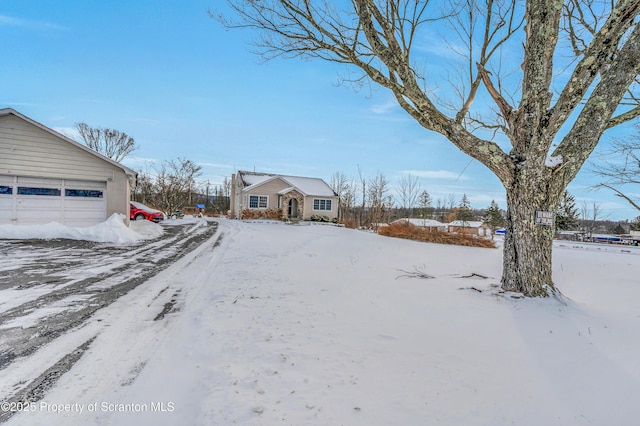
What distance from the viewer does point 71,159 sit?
11.2 meters

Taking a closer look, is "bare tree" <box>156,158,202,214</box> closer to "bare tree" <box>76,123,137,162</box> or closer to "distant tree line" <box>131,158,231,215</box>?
"distant tree line" <box>131,158,231,215</box>

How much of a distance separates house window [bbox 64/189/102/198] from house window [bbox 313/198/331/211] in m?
17.5

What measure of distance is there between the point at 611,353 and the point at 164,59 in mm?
14122

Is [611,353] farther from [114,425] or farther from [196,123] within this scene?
[196,123]

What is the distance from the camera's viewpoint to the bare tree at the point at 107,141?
30.0 m

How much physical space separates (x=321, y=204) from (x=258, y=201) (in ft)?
20.0

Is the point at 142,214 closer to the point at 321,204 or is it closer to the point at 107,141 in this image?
the point at 321,204

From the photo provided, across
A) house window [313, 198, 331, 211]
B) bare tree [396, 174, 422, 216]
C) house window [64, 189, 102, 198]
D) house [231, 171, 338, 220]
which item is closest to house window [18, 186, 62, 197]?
house window [64, 189, 102, 198]

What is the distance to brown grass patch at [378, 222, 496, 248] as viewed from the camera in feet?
42.1

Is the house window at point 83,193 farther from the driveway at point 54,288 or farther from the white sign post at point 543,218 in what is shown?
the white sign post at point 543,218

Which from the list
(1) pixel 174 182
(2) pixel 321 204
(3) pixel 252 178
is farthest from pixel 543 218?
(1) pixel 174 182

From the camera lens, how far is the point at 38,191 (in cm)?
1080

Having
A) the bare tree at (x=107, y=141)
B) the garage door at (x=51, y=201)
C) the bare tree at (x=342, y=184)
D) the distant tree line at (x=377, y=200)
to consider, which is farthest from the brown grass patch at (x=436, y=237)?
the bare tree at (x=107, y=141)

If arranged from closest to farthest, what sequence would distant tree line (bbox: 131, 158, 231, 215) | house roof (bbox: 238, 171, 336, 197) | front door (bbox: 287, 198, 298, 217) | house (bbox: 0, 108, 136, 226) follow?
house (bbox: 0, 108, 136, 226)
house roof (bbox: 238, 171, 336, 197)
distant tree line (bbox: 131, 158, 231, 215)
front door (bbox: 287, 198, 298, 217)
